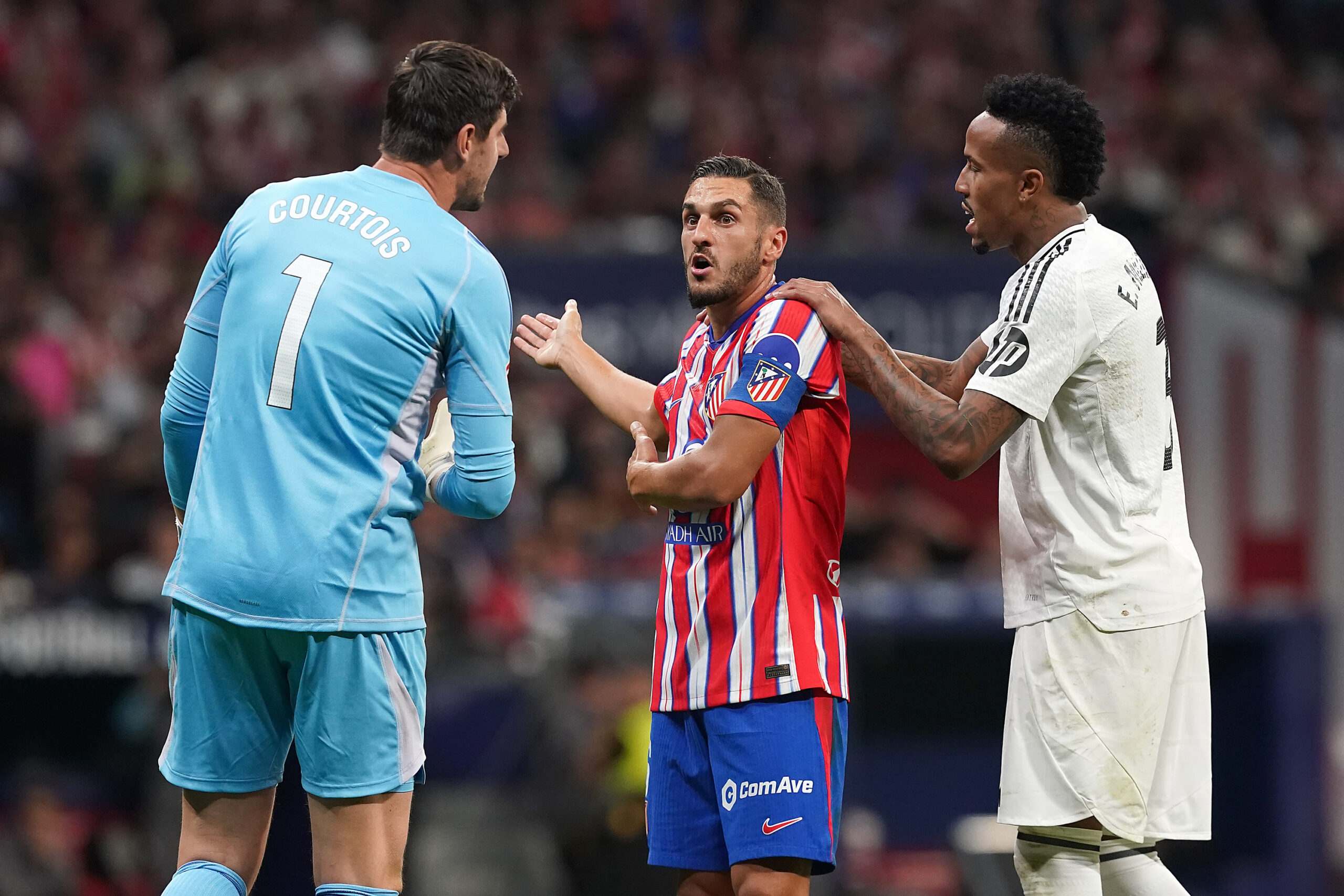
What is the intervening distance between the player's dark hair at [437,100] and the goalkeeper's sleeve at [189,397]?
690mm

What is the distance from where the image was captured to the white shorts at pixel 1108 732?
4105 mm

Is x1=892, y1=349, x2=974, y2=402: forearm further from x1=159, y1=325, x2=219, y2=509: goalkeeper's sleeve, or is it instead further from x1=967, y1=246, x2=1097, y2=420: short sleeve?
x1=159, y1=325, x2=219, y2=509: goalkeeper's sleeve

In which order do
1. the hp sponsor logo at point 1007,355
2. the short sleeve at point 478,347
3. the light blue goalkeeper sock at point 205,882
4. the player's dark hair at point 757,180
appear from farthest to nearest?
1. the player's dark hair at point 757,180
2. the hp sponsor logo at point 1007,355
3. the short sleeve at point 478,347
4. the light blue goalkeeper sock at point 205,882

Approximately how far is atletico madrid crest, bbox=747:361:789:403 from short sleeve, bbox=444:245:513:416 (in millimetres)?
629

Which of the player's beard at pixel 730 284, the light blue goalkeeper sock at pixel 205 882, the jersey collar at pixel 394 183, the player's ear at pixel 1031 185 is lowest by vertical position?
the light blue goalkeeper sock at pixel 205 882

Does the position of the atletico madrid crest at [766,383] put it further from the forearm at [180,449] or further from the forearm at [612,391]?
the forearm at [180,449]

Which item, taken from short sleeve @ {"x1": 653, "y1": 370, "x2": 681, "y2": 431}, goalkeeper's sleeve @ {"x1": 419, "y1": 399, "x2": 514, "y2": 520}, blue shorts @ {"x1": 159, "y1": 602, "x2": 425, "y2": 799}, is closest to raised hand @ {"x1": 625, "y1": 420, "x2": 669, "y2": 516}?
short sleeve @ {"x1": 653, "y1": 370, "x2": 681, "y2": 431}

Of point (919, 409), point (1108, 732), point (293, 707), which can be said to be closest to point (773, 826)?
point (1108, 732)

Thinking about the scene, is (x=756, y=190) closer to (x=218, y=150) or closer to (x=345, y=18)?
(x=218, y=150)

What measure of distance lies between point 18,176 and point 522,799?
7.78 metres

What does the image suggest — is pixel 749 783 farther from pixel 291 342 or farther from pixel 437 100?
pixel 437 100

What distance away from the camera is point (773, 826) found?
414cm

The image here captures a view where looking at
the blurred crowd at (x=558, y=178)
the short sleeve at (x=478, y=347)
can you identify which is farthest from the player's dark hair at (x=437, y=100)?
the blurred crowd at (x=558, y=178)

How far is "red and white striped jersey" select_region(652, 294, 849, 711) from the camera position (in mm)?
4219
